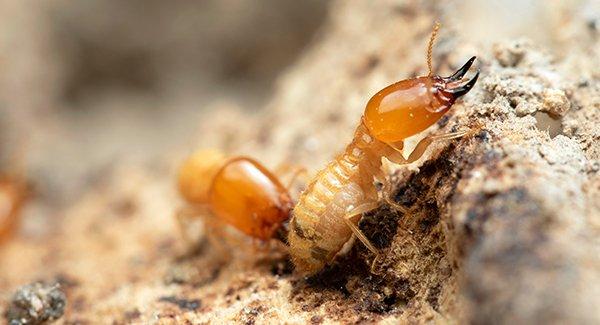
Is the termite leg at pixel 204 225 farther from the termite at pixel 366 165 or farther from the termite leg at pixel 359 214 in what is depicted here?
the termite leg at pixel 359 214

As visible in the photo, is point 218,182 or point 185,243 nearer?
point 218,182

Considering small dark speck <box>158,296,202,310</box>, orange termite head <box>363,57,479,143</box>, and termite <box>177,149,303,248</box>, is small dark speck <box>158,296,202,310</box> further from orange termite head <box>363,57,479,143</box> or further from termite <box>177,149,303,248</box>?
orange termite head <box>363,57,479,143</box>

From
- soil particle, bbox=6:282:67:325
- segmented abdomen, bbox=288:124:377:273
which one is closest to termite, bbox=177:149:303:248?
segmented abdomen, bbox=288:124:377:273

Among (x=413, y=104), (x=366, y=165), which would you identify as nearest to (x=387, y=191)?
(x=366, y=165)

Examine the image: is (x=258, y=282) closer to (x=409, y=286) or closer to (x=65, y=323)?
(x=409, y=286)

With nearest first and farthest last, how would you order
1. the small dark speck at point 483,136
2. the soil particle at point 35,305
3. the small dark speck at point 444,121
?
the small dark speck at point 483,136, the small dark speck at point 444,121, the soil particle at point 35,305

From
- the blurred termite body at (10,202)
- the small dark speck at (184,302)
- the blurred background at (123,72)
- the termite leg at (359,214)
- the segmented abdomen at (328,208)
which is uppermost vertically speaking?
the blurred background at (123,72)

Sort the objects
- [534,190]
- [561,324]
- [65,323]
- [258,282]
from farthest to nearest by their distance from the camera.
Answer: [65,323] < [258,282] < [534,190] < [561,324]

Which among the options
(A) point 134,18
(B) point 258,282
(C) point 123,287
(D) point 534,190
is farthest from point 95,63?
(D) point 534,190

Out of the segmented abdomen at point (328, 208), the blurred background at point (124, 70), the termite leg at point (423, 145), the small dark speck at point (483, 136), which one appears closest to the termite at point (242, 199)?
the segmented abdomen at point (328, 208)
